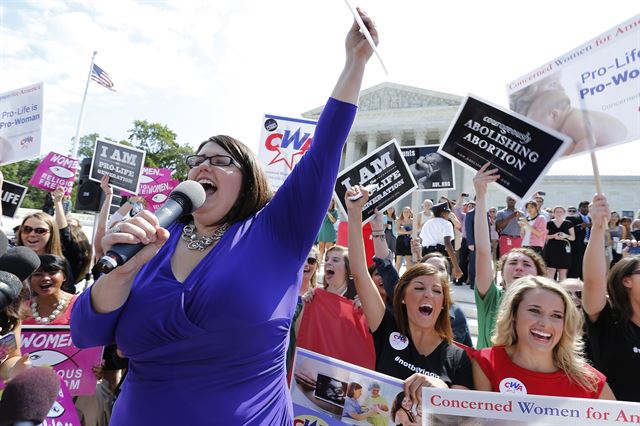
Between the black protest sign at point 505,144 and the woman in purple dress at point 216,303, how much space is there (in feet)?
8.83

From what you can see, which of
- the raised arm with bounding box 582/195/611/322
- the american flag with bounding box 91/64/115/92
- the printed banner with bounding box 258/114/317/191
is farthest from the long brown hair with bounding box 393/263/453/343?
the american flag with bounding box 91/64/115/92

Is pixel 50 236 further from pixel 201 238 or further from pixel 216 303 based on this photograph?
pixel 216 303

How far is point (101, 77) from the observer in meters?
24.2

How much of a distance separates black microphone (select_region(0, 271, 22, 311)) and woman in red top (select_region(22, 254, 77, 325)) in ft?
7.06

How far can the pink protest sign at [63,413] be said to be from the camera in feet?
8.40

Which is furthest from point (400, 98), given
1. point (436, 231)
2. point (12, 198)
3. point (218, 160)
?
point (218, 160)

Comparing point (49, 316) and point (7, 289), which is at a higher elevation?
point (7, 289)

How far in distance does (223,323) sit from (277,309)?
0.17 m

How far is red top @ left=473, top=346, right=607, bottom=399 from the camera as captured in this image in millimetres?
2182

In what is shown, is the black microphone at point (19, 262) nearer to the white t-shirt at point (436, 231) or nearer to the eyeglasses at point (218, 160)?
the eyeglasses at point (218, 160)

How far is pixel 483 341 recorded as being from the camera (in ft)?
11.3

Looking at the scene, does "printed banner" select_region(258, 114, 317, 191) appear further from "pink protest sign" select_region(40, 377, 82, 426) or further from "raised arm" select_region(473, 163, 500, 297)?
"pink protest sign" select_region(40, 377, 82, 426)

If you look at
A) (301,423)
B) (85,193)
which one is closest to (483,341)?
(301,423)

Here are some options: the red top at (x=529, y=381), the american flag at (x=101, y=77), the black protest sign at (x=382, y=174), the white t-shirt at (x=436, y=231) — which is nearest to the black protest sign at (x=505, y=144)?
the black protest sign at (x=382, y=174)
